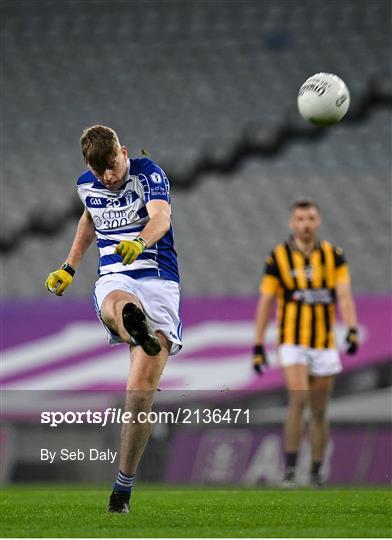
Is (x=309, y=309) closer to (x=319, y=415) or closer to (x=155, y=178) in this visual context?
(x=319, y=415)

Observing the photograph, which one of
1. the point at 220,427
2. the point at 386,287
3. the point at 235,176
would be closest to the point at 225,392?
the point at 220,427

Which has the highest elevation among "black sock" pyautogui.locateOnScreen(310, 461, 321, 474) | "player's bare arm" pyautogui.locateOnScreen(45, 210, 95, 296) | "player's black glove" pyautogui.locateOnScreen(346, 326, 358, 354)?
"player's bare arm" pyautogui.locateOnScreen(45, 210, 95, 296)

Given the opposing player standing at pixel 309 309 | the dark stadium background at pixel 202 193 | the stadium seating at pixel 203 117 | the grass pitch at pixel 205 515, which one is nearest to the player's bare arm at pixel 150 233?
the grass pitch at pixel 205 515

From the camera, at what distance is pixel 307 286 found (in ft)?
26.6

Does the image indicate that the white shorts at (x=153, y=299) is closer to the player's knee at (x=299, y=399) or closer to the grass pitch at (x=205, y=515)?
the grass pitch at (x=205, y=515)

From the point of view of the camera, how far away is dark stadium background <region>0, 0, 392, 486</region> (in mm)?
8742

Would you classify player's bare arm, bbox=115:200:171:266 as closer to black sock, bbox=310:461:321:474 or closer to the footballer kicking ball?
the footballer kicking ball

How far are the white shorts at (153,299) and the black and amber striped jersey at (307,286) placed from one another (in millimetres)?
3083

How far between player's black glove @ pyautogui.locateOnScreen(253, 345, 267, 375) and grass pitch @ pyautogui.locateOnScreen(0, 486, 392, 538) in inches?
55.0

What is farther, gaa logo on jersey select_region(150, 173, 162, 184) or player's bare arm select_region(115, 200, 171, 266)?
gaa logo on jersey select_region(150, 173, 162, 184)

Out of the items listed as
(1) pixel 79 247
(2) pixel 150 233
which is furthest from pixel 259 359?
(2) pixel 150 233

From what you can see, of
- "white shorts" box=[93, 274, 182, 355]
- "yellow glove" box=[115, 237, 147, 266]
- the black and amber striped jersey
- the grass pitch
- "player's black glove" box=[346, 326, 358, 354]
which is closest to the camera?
the grass pitch

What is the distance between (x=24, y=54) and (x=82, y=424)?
6.25m

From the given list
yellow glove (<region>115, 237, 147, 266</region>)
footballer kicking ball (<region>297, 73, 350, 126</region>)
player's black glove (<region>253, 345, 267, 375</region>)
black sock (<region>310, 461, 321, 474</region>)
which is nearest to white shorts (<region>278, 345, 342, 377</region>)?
player's black glove (<region>253, 345, 267, 375</region>)
